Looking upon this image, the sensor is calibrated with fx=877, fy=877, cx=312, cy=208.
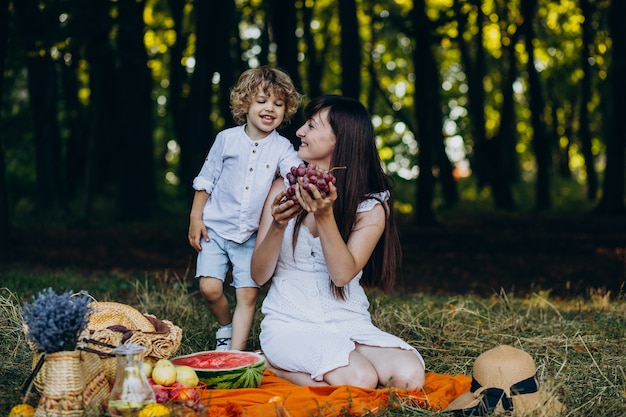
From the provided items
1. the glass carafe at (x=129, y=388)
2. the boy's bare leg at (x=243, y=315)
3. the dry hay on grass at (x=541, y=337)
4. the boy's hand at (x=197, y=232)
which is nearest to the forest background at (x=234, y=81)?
the dry hay on grass at (x=541, y=337)

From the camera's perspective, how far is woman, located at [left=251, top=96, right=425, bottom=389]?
16.4 ft

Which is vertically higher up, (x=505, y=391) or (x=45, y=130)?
(x=45, y=130)

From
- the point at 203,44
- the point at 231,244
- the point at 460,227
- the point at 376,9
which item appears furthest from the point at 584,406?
the point at 376,9

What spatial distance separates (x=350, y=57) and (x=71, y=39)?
4.22 metres

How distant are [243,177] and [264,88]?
62cm

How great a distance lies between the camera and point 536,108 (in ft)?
74.5

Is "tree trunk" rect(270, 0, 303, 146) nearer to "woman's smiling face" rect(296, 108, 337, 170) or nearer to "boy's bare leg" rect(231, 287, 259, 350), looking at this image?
"boy's bare leg" rect(231, 287, 259, 350)

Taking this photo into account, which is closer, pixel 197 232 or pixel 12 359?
pixel 12 359

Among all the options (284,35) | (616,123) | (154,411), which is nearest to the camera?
(154,411)

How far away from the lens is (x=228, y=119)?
12.6 m

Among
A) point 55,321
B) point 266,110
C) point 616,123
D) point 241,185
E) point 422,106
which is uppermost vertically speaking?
point 422,106

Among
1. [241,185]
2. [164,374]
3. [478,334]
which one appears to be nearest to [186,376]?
[164,374]

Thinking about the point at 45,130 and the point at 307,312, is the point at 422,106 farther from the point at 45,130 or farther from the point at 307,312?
the point at 307,312

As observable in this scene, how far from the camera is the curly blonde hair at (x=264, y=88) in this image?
221 inches
